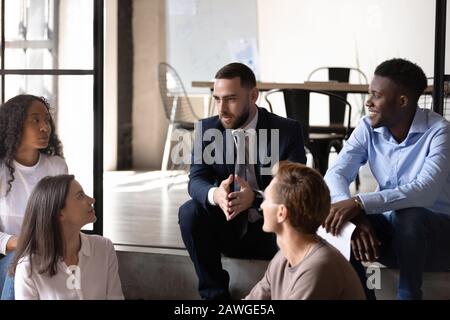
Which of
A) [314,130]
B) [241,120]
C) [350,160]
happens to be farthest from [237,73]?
[314,130]

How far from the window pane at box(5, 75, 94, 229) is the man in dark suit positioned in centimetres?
61

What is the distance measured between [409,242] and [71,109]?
1.60 meters

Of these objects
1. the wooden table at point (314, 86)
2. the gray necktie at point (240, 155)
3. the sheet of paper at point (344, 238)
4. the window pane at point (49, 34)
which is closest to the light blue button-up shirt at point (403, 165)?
the sheet of paper at point (344, 238)

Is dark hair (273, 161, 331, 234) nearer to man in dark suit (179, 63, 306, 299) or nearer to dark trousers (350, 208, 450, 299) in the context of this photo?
dark trousers (350, 208, 450, 299)

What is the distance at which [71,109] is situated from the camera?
3.46 meters

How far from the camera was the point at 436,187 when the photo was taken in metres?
2.72

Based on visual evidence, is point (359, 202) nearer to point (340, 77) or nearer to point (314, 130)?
point (314, 130)

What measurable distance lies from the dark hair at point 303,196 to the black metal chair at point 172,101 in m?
3.72

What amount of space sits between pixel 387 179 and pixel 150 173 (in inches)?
150

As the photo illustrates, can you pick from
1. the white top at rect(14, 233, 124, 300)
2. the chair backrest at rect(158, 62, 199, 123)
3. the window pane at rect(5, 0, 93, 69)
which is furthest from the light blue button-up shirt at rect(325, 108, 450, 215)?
the chair backrest at rect(158, 62, 199, 123)

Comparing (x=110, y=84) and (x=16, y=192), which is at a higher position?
(x=110, y=84)
